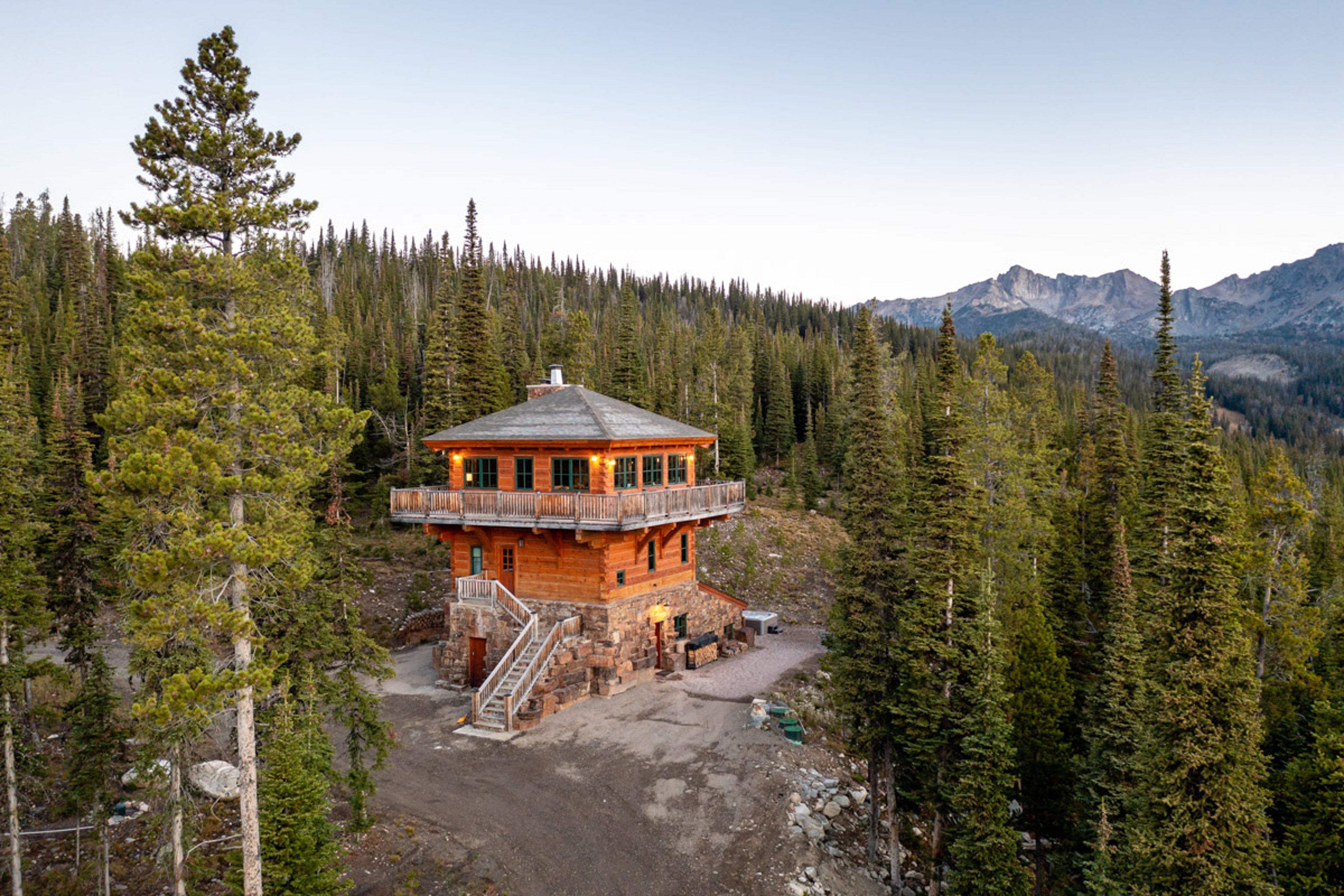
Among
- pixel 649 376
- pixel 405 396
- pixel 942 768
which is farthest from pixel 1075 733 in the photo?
pixel 405 396

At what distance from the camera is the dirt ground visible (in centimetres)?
1570

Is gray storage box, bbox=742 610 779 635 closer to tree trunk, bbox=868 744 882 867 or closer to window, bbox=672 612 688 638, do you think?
window, bbox=672 612 688 638

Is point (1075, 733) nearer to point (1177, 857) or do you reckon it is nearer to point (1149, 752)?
point (1149, 752)

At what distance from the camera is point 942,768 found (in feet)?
57.7

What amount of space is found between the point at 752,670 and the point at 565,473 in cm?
1140

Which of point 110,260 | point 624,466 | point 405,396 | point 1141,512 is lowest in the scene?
point 1141,512

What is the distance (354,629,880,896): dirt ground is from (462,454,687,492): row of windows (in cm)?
798

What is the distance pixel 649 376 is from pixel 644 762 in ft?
165

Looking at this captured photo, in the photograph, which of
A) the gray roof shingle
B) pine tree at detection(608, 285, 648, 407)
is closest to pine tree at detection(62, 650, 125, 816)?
the gray roof shingle

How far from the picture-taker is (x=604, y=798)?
18.8 m

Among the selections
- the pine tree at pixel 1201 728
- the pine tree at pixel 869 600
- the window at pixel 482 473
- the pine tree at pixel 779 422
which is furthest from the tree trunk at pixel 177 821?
the pine tree at pixel 779 422

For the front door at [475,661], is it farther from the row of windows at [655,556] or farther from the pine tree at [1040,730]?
the pine tree at [1040,730]

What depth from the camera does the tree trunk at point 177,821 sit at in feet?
46.9

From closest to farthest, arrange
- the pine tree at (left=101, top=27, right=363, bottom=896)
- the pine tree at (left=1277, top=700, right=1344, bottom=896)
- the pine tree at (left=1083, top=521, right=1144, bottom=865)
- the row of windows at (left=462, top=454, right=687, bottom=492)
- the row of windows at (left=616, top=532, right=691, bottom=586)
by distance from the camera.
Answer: the pine tree at (left=101, top=27, right=363, bottom=896) → the pine tree at (left=1277, top=700, right=1344, bottom=896) → the pine tree at (left=1083, top=521, right=1144, bottom=865) → the row of windows at (left=462, top=454, right=687, bottom=492) → the row of windows at (left=616, top=532, right=691, bottom=586)
